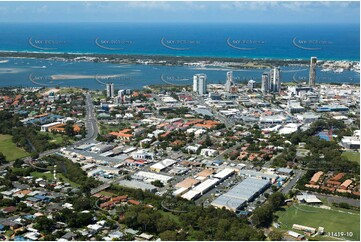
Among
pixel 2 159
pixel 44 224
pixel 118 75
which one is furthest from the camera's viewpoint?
pixel 118 75

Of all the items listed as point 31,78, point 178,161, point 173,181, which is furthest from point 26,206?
point 31,78

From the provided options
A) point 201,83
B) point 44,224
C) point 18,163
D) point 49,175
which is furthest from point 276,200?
point 201,83

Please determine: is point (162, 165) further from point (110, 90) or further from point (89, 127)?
point (110, 90)

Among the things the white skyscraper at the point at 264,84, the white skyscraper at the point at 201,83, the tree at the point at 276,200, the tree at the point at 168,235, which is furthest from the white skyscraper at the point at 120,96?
the tree at the point at 168,235

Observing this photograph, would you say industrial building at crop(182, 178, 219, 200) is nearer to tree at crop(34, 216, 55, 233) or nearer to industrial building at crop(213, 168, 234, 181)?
industrial building at crop(213, 168, 234, 181)

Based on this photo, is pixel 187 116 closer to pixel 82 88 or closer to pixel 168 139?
pixel 168 139

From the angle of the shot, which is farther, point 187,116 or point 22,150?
point 187,116
